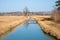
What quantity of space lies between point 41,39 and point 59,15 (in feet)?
95.4

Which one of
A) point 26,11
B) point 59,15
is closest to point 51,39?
point 59,15

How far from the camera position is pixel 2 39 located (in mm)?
18344

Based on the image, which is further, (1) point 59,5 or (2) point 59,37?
(1) point 59,5

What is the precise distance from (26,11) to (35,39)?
11169cm

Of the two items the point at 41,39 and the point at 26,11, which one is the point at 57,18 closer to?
→ the point at 41,39

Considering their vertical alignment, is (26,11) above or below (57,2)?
below

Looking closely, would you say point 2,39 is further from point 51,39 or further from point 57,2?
point 57,2

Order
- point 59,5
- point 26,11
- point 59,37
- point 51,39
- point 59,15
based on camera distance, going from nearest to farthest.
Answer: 1. point 59,37
2. point 51,39
3. point 59,15
4. point 59,5
5. point 26,11

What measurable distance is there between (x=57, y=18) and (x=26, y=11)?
81.8m

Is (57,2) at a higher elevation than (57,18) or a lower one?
higher

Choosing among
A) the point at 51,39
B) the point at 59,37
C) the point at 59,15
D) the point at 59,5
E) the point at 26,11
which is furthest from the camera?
the point at 26,11

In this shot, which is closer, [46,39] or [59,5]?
[46,39]

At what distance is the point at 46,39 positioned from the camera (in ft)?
62.6

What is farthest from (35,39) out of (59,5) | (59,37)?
(59,5)
